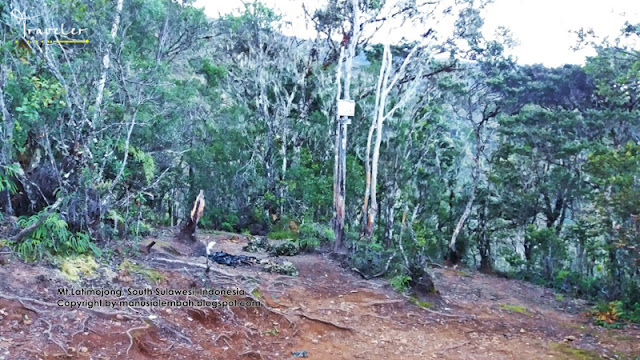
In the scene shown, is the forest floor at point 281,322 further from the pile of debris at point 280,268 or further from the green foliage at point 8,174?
the green foliage at point 8,174

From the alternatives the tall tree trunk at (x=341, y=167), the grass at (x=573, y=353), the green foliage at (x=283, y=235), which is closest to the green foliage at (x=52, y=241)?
the tall tree trunk at (x=341, y=167)

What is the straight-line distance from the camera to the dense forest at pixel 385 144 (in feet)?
31.4

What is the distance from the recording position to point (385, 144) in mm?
14992

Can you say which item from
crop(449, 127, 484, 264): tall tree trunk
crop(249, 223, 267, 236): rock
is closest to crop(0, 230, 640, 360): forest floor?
crop(449, 127, 484, 264): tall tree trunk

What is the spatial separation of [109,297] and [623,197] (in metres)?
8.46

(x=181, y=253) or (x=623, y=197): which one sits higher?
(x=623, y=197)

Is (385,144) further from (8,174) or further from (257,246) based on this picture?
(8,174)

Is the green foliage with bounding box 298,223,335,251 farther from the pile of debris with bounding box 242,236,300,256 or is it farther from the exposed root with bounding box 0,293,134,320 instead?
the exposed root with bounding box 0,293,134,320

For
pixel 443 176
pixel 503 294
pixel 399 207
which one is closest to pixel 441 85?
pixel 443 176

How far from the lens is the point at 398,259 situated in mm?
9375

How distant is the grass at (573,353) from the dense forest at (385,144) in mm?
2050

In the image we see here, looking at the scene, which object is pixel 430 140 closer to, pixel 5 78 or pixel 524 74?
pixel 524 74

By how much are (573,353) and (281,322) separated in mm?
4022

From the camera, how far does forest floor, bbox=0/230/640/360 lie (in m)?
4.73
